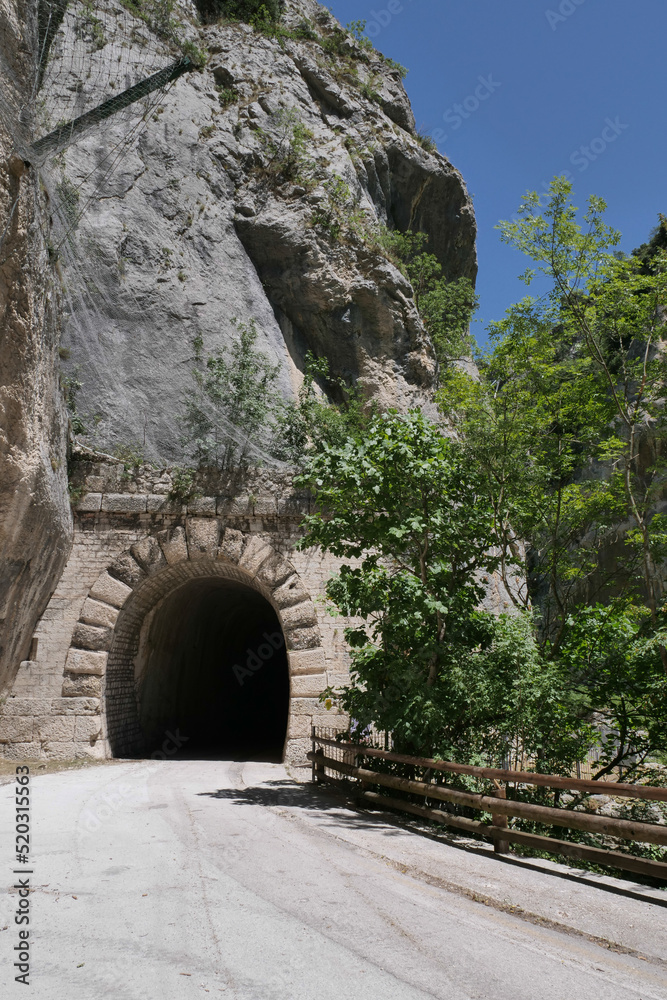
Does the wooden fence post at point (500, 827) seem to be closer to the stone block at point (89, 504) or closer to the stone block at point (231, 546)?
the stone block at point (231, 546)

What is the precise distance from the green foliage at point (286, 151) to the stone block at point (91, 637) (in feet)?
41.8

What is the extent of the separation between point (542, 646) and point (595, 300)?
4579mm

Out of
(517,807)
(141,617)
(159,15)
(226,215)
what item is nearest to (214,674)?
(141,617)

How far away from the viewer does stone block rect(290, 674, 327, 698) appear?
440 inches

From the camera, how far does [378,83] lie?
897 inches

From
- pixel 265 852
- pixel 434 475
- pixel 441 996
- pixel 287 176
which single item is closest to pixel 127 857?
pixel 265 852

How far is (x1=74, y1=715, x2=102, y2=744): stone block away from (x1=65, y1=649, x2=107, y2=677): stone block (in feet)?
2.32

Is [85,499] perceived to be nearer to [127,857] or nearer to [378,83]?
[127,857]

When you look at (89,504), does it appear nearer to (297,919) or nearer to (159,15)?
(297,919)

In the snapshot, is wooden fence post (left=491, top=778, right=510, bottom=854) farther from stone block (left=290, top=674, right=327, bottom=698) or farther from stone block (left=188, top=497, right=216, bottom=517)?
stone block (left=188, top=497, right=216, bottom=517)

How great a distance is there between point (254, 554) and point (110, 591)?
2550 mm

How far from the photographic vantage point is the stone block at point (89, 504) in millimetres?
11570

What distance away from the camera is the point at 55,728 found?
34.9 feet

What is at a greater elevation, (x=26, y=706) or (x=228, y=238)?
(x=228, y=238)
